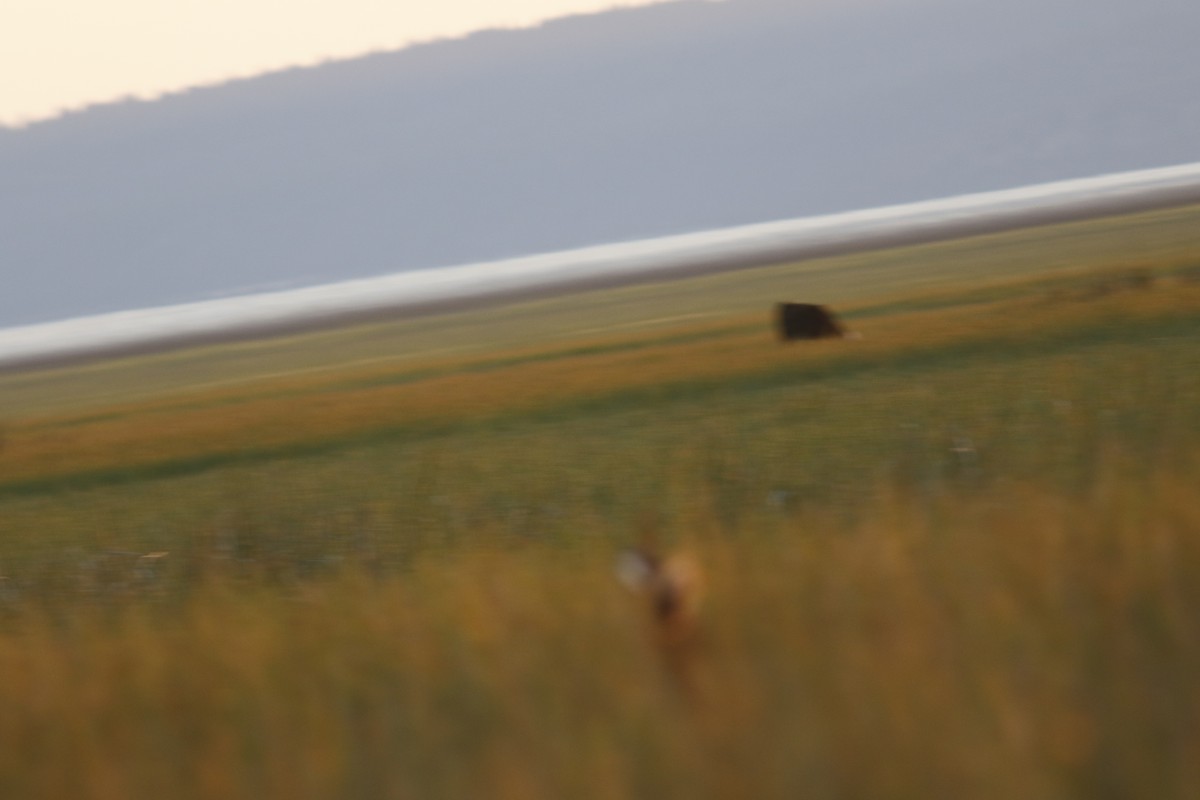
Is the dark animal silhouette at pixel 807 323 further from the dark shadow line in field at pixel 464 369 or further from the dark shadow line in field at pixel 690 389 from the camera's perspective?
the dark shadow line in field at pixel 464 369

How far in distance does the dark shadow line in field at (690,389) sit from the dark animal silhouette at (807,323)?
2784mm

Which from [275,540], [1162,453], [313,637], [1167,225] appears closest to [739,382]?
[275,540]

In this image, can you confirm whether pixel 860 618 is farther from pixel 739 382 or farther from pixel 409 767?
pixel 739 382

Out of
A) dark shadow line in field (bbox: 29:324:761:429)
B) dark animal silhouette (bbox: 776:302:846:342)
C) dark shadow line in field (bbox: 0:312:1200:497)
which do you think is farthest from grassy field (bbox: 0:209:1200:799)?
dark shadow line in field (bbox: 29:324:761:429)

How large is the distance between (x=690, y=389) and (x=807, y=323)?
435 cm

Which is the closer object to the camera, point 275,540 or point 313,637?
point 313,637

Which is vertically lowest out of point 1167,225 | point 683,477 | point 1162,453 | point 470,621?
point 1167,225

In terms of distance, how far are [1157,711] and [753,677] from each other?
93 cm

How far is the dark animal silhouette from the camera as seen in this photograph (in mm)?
23625

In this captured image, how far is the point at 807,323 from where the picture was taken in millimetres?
23719

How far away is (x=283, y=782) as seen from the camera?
384 centimetres

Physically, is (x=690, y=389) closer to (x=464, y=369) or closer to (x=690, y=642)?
(x=464, y=369)

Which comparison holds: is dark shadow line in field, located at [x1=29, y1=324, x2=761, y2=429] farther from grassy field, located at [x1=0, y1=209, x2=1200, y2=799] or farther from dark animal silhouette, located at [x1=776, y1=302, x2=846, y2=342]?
grassy field, located at [x1=0, y1=209, x2=1200, y2=799]

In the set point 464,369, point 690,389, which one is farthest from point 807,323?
point 464,369
